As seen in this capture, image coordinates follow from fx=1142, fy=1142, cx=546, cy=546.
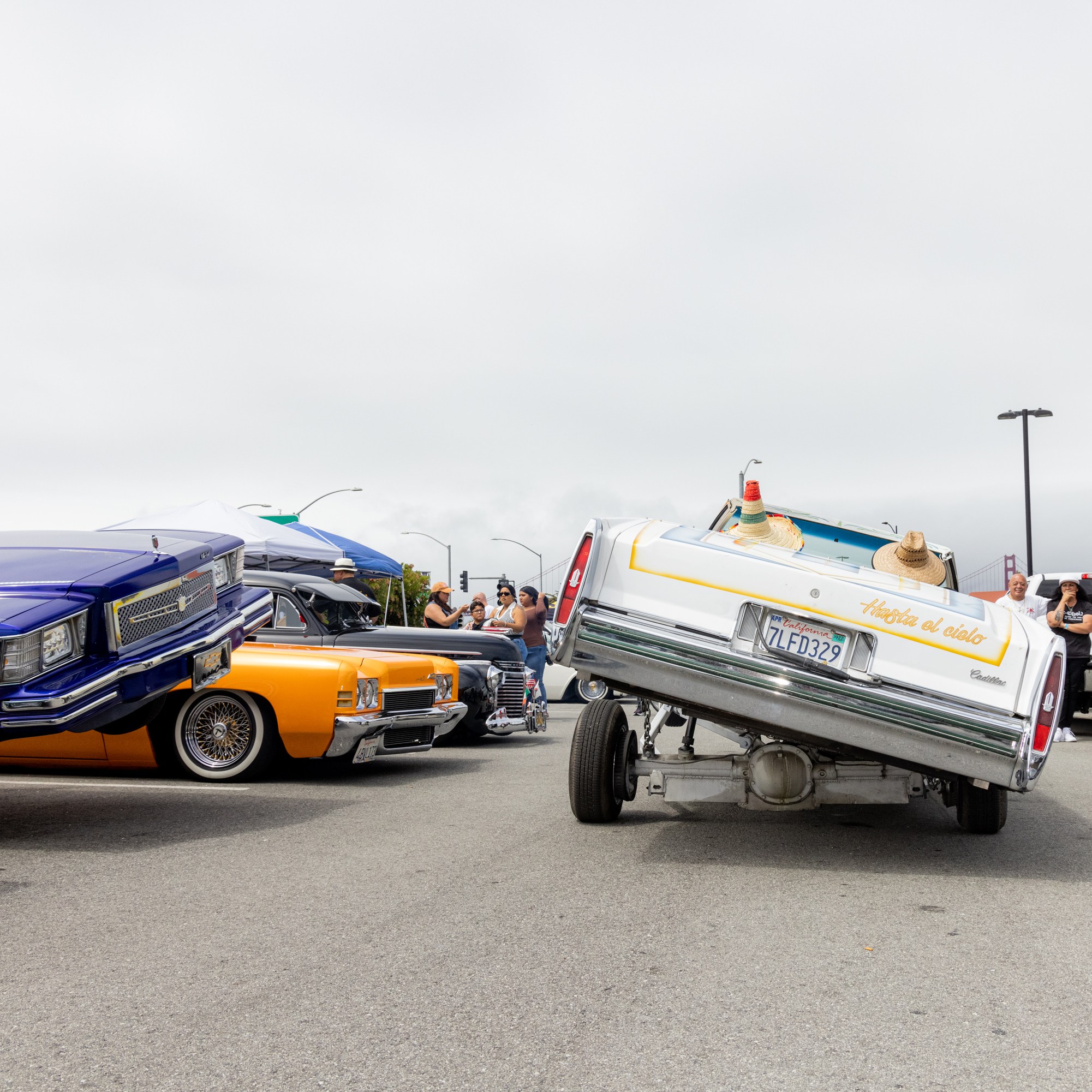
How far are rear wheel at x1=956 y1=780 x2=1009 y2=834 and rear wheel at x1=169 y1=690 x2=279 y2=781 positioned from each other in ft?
15.4

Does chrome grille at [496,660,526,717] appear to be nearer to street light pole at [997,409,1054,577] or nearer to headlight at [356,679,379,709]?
headlight at [356,679,379,709]

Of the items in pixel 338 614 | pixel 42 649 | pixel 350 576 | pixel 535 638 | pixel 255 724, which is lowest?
pixel 535 638

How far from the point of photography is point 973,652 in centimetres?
527

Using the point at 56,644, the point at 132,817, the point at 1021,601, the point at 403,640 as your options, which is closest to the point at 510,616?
the point at 403,640

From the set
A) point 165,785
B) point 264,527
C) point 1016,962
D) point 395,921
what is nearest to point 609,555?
point 395,921

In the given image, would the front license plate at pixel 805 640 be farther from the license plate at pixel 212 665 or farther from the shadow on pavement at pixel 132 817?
the license plate at pixel 212 665

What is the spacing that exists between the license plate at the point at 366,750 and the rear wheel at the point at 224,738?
58 cm

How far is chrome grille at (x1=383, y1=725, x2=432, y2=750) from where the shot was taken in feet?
28.8

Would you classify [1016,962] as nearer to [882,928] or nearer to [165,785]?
[882,928]

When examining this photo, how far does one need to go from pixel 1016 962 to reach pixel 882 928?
22.3 inches

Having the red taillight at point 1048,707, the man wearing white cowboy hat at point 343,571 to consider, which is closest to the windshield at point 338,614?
the man wearing white cowboy hat at point 343,571

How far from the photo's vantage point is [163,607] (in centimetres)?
658

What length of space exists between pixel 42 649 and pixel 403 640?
5724mm

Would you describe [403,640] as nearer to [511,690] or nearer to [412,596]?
[511,690]
